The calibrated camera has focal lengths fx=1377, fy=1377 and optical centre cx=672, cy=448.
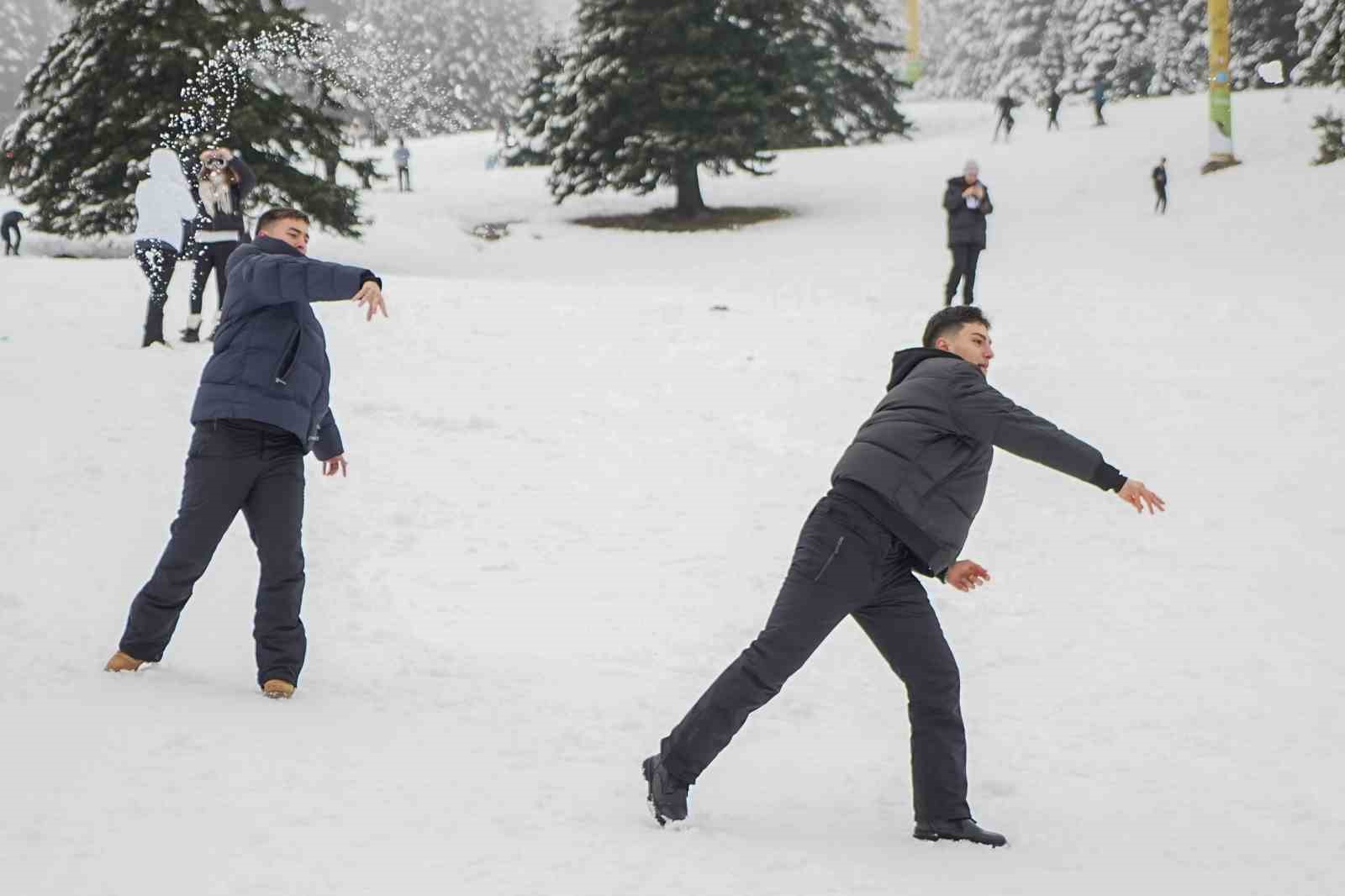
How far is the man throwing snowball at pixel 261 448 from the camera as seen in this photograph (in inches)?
205

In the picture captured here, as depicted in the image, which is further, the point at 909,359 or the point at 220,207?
the point at 220,207

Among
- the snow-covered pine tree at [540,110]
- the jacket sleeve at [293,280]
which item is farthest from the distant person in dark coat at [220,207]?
the snow-covered pine tree at [540,110]

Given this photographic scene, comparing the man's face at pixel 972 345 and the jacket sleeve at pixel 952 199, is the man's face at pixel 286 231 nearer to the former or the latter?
the man's face at pixel 972 345

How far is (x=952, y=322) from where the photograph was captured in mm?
4664

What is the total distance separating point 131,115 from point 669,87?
11027 millimetres

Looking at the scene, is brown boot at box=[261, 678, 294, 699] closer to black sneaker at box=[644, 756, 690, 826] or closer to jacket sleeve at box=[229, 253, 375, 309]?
jacket sleeve at box=[229, 253, 375, 309]

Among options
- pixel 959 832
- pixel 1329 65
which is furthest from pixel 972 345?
pixel 1329 65

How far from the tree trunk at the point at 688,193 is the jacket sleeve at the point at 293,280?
26.2 meters

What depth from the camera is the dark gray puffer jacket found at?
4273 millimetres

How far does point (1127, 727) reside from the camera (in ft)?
19.6

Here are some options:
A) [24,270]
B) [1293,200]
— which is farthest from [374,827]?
[1293,200]

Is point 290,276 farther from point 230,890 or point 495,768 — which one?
point 230,890

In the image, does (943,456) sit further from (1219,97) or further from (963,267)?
(1219,97)

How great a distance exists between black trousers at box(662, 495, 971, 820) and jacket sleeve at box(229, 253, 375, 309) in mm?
1891
